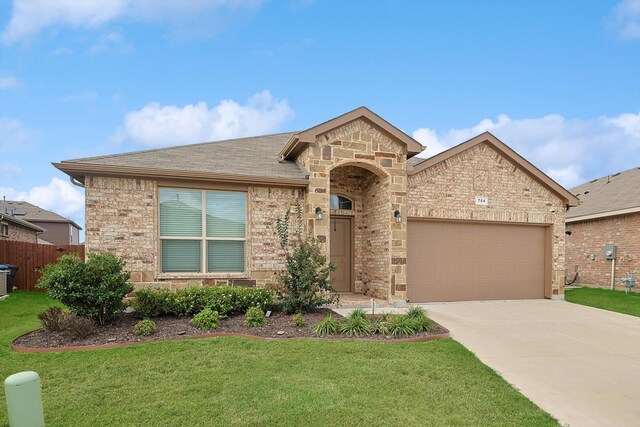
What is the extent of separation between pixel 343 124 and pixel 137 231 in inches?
220

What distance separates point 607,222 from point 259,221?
49.0 feet

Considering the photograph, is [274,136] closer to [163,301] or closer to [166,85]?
[166,85]

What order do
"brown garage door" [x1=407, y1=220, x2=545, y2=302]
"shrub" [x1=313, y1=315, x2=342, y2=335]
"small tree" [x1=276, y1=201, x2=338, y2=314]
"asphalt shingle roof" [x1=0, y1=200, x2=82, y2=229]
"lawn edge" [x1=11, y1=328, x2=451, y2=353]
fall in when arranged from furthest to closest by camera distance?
1. "asphalt shingle roof" [x1=0, y1=200, x2=82, y2=229]
2. "brown garage door" [x1=407, y1=220, x2=545, y2=302]
3. "small tree" [x1=276, y1=201, x2=338, y2=314]
4. "shrub" [x1=313, y1=315, x2=342, y2=335]
5. "lawn edge" [x1=11, y1=328, x2=451, y2=353]

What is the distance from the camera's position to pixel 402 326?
21.1ft

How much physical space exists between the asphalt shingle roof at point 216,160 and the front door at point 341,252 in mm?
2370

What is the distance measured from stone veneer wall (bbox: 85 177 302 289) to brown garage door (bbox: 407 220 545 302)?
14.8ft

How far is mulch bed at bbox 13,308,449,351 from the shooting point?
568 centimetres

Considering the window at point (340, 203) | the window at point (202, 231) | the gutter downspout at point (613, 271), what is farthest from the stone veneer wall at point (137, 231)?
the gutter downspout at point (613, 271)

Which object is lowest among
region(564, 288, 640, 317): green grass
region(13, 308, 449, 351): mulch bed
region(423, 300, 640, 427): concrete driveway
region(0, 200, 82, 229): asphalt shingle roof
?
region(564, 288, 640, 317): green grass

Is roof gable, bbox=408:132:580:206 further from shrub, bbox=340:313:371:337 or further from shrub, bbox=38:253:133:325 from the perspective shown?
shrub, bbox=38:253:133:325

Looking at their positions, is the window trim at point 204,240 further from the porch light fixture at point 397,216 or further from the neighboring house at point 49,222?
the neighboring house at point 49,222

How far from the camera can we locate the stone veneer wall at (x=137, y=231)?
7773mm

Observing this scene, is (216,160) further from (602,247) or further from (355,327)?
(602,247)

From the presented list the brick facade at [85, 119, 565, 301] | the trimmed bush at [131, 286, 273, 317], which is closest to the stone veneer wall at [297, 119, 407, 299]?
the brick facade at [85, 119, 565, 301]
